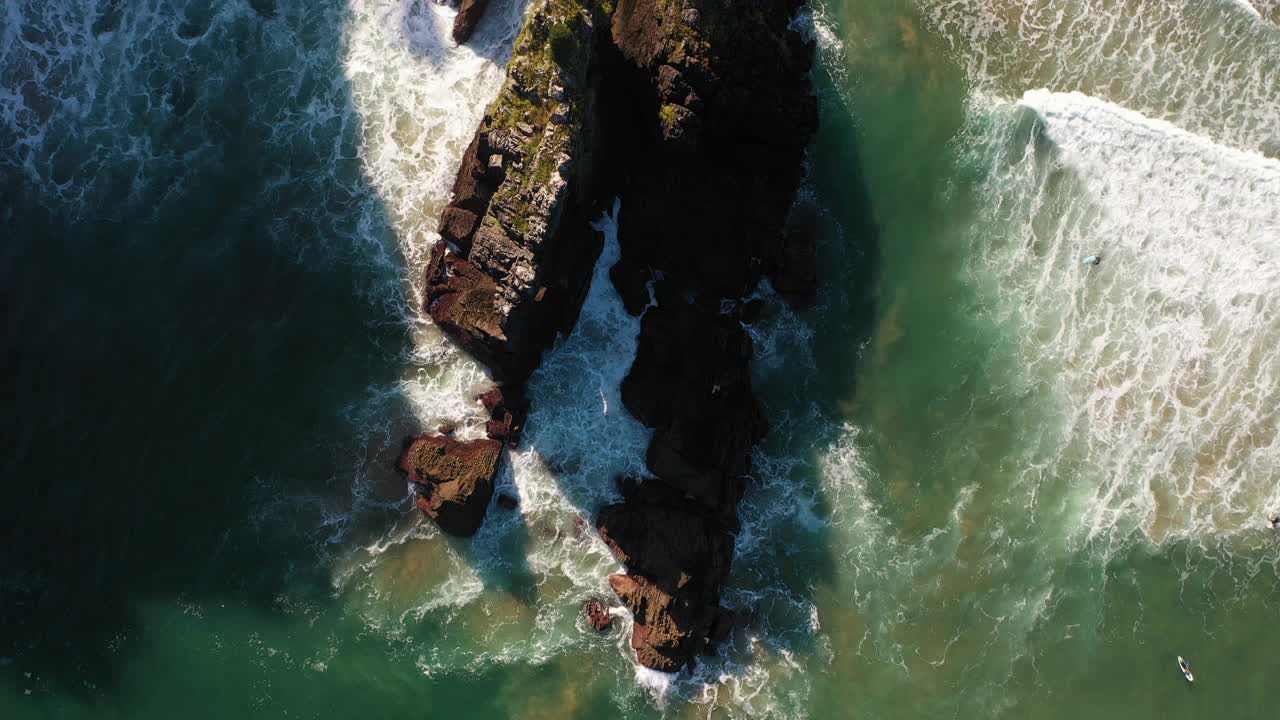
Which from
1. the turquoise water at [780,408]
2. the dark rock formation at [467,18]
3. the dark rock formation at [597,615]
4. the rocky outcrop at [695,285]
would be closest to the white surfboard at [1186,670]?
the turquoise water at [780,408]

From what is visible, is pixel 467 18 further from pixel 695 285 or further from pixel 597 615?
pixel 597 615

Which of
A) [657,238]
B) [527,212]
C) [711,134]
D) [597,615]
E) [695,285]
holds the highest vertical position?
[711,134]

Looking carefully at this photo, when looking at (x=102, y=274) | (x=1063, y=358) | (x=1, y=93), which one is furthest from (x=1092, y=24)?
(x=1, y=93)

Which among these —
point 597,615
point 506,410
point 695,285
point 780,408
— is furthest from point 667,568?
point 695,285

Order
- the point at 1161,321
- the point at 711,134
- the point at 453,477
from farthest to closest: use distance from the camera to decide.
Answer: the point at 1161,321
the point at 453,477
the point at 711,134

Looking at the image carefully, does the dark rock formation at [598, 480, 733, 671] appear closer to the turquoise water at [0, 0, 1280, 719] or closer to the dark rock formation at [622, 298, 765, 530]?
the dark rock formation at [622, 298, 765, 530]

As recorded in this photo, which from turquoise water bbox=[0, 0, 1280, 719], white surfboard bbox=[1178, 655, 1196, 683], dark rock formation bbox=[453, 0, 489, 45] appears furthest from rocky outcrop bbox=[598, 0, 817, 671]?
white surfboard bbox=[1178, 655, 1196, 683]

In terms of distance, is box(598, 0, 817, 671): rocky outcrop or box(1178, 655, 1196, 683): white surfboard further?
box(1178, 655, 1196, 683): white surfboard
